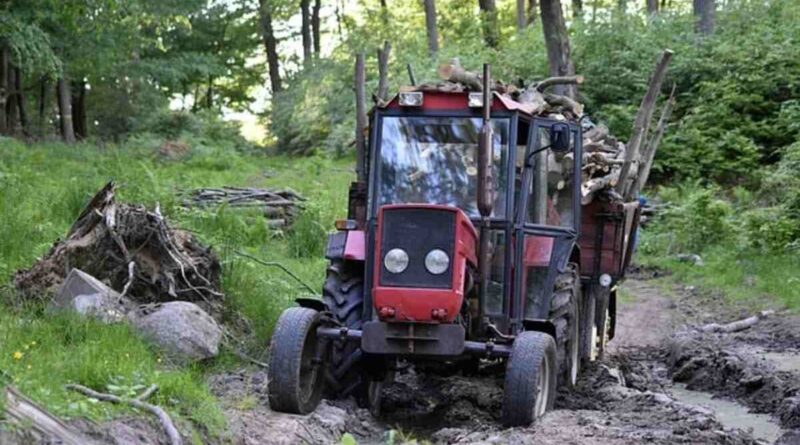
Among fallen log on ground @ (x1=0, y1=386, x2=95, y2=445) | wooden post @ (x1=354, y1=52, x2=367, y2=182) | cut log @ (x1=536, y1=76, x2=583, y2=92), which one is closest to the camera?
fallen log on ground @ (x1=0, y1=386, x2=95, y2=445)

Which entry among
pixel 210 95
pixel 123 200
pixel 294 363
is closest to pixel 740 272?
pixel 123 200

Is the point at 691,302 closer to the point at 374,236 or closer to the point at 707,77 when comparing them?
the point at 374,236

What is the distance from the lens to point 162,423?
6176 millimetres

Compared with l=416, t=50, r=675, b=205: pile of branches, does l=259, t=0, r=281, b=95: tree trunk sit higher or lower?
higher

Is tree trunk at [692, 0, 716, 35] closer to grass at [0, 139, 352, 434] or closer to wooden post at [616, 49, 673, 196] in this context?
grass at [0, 139, 352, 434]

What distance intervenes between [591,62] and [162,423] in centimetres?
2036

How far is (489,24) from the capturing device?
3356cm

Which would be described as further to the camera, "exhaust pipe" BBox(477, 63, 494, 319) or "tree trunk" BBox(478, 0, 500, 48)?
"tree trunk" BBox(478, 0, 500, 48)

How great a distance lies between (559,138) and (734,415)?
2.77 m

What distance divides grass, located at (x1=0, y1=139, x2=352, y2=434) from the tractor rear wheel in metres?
1.05

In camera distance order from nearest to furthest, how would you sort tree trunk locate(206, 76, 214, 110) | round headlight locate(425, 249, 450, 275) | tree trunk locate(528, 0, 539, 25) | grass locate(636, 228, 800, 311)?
round headlight locate(425, 249, 450, 275)
grass locate(636, 228, 800, 311)
tree trunk locate(528, 0, 539, 25)
tree trunk locate(206, 76, 214, 110)

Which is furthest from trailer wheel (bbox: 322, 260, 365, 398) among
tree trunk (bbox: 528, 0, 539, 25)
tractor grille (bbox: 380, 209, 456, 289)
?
tree trunk (bbox: 528, 0, 539, 25)

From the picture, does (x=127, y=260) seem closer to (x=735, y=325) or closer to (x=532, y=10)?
(x=735, y=325)

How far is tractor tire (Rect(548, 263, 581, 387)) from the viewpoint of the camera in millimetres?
8688
